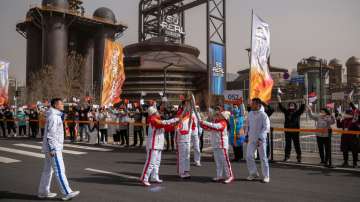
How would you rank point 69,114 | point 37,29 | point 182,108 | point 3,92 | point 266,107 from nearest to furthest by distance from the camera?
point 182,108, point 266,107, point 69,114, point 3,92, point 37,29

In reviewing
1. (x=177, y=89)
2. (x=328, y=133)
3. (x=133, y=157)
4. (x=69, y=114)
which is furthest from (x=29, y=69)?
(x=328, y=133)

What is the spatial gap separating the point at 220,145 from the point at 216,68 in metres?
38.3

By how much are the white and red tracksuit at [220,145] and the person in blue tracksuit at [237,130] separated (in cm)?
325

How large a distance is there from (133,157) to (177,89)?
53527 millimetres

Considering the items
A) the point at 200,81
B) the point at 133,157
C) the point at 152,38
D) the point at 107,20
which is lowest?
the point at 133,157

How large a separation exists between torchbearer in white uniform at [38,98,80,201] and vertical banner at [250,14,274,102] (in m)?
6.69

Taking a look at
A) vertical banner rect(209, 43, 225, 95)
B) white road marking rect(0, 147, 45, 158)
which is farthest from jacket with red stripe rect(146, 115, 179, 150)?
vertical banner rect(209, 43, 225, 95)

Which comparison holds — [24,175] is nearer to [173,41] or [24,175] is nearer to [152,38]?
[152,38]

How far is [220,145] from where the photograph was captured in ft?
26.4

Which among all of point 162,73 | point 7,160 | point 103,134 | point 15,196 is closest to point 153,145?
point 15,196

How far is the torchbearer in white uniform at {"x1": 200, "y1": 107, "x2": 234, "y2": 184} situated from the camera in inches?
314

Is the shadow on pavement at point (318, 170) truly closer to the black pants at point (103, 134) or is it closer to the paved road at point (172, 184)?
the paved road at point (172, 184)

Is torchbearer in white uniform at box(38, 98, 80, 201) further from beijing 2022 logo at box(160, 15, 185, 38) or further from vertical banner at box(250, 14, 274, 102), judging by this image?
beijing 2022 logo at box(160, 15, 185, 38)

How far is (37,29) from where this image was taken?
71688mm
